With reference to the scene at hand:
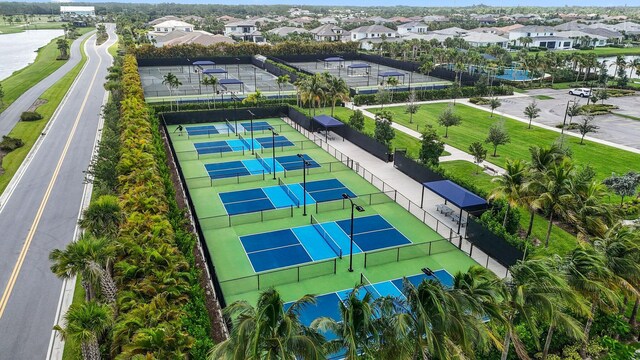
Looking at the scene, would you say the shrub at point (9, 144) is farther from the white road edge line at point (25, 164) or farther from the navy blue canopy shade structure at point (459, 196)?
the navy blue canopy shade structure at point (459, 196)

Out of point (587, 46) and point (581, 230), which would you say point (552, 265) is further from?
point (587, 46)

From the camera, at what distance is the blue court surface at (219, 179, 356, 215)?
32.4 m

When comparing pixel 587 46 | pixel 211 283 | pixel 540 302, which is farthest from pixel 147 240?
pixel 587 46

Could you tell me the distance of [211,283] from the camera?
23016 millimetres

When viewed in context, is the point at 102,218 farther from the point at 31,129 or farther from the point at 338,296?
the point at 31,129

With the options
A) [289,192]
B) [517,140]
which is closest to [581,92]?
[517,140]

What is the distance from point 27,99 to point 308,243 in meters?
53.9

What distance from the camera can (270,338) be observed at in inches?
467

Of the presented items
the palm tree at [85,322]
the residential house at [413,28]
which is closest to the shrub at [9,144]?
the palm tree at [85,322]

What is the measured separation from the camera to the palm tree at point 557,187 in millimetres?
23266

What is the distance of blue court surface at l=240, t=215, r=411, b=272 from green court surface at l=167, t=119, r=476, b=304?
44cm

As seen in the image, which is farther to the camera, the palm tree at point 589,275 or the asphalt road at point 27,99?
the asphalt road at point 27,99

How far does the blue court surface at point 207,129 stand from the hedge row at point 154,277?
2211cm

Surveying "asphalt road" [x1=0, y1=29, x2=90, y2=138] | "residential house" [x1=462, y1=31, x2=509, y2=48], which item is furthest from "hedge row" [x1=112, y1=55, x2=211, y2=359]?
"residential house" [x1=462, y1=31, x2=509, y2=48]
